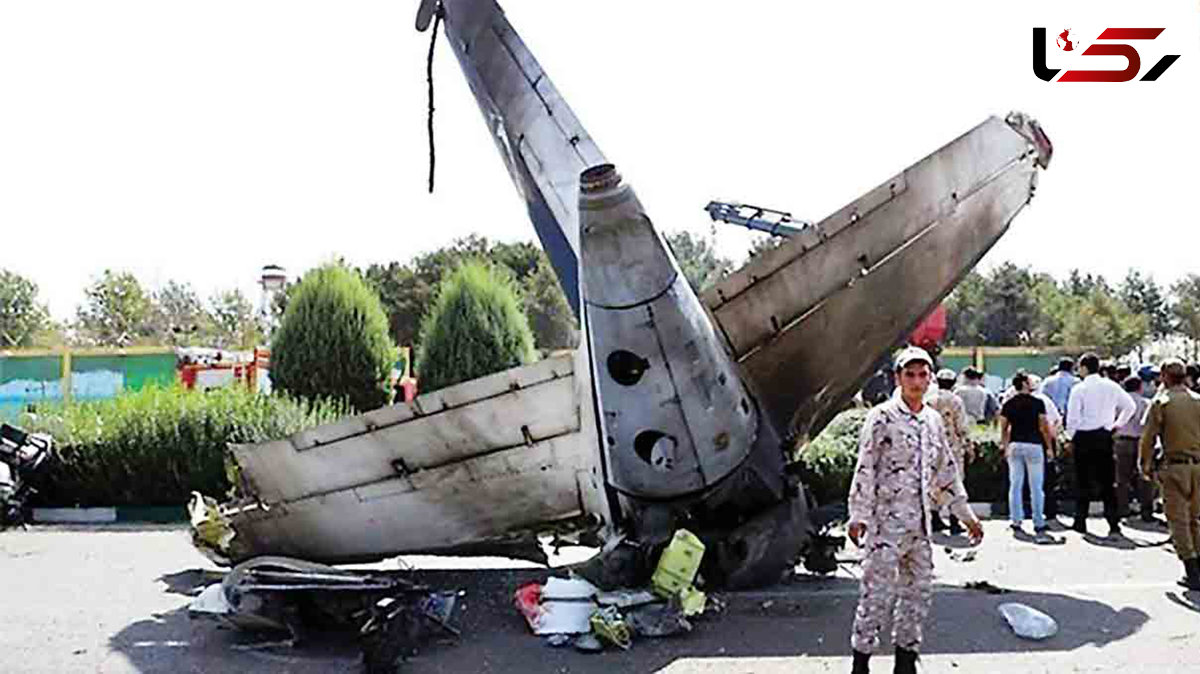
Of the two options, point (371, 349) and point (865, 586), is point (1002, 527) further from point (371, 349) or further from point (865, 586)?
point (371, 349)

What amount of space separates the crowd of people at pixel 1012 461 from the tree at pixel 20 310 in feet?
212

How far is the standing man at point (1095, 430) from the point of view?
546 inches

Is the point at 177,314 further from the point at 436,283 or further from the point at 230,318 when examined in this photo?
the point at 436,283

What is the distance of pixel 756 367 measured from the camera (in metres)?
10.2

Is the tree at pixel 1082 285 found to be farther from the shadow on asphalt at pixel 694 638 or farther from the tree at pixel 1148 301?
the shadow on asphalt at pixel 694 638

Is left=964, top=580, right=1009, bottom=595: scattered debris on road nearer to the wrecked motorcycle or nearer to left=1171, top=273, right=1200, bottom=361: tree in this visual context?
the wrecked motorcycle

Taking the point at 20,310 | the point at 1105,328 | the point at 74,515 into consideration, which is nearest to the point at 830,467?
the point at 74,515

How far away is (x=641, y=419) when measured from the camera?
893cm

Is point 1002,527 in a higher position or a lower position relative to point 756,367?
lower

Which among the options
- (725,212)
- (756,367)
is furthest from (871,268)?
(725,212)

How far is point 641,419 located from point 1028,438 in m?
7.05

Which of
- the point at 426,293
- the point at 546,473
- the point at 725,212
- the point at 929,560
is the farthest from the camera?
the point at 426,293

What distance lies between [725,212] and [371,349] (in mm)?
10633

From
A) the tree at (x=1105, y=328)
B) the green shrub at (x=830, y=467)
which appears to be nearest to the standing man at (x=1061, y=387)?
the green shrub at (x=830, y=467)
